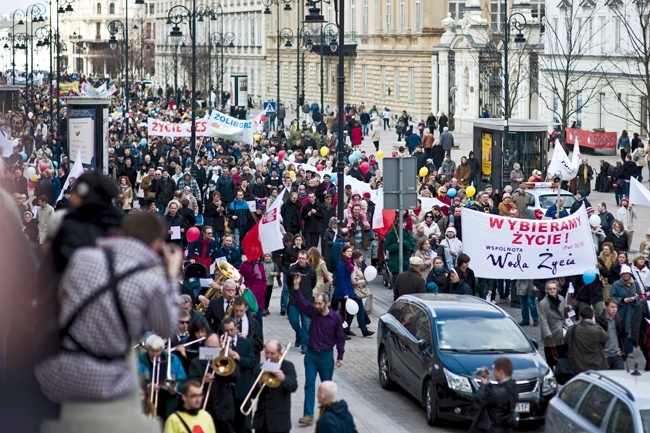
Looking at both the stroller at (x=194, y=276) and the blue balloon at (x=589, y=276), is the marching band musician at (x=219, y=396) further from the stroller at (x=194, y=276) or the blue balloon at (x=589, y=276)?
the blue balloon at (x=589, y=276)

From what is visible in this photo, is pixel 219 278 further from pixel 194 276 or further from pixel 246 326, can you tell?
pixel 246 326

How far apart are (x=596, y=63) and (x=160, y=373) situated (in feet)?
156

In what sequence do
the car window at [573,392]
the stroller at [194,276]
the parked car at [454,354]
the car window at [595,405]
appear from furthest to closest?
1. the stroller at [194,276]
2. the parked car at [454,354]
3. the car window at [573,392]
4. the car window at [595,405]

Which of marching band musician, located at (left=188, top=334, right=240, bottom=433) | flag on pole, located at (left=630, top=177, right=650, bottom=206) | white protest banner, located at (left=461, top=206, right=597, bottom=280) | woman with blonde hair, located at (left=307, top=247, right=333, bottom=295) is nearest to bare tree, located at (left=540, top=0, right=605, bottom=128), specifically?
flag on pole, located at (left=630, top=177, right=650, bottom=206)

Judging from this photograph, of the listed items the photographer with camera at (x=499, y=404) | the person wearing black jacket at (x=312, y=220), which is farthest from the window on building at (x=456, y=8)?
the photographer with camera at (x=499, y=404)

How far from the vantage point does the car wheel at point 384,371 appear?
634 inches

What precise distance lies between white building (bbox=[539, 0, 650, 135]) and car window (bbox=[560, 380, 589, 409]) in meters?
40.1

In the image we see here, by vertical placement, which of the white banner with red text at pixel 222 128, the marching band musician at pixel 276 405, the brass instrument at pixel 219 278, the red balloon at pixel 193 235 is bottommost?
the marching band musician at pixel 276 405

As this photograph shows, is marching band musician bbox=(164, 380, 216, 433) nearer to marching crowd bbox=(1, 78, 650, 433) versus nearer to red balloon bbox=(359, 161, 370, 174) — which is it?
marching crowd bbox=(1, 78, 650, 433)

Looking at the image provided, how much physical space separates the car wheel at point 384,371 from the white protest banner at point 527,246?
3.11 metres

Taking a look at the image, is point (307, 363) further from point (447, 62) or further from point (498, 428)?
point (447, 62)

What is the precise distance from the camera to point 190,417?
9609 millimetres

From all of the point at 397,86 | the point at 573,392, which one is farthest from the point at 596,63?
the point at 573,392

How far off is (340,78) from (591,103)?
3458cm
